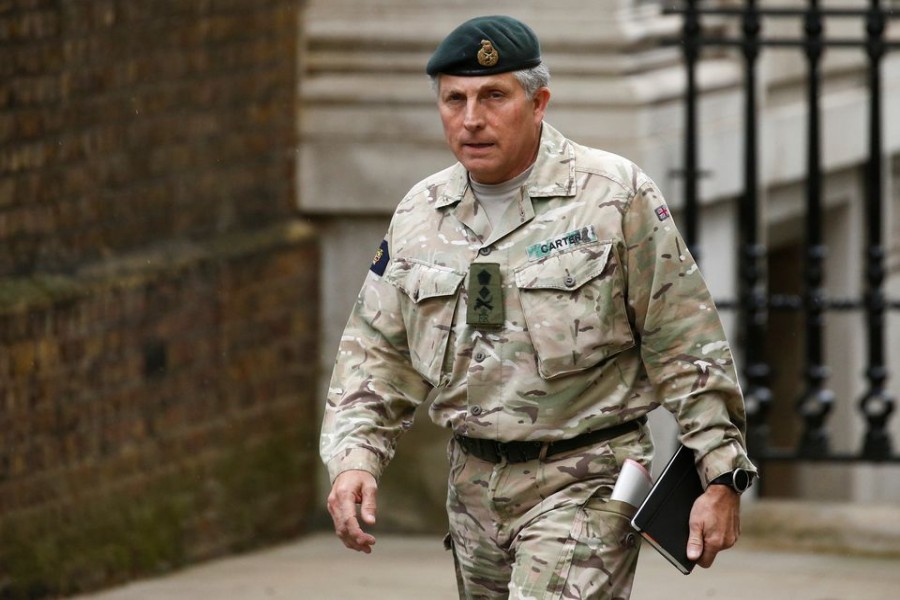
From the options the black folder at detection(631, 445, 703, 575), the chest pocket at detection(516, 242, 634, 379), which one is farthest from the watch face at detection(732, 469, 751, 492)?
the chest pocket at detection(516, 242, 634, 379)

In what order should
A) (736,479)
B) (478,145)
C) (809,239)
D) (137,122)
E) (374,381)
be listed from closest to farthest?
(736,479) < (478,145) < (374,381) < (137,122) < (809,239)

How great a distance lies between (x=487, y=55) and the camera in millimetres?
3957

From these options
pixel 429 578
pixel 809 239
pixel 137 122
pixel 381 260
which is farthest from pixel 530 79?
pixel 809 239

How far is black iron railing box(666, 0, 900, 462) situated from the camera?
7.22m

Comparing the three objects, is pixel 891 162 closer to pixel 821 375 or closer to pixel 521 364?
pixel 821 375

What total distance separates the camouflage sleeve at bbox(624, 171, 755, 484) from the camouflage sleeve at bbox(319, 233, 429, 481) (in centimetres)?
52

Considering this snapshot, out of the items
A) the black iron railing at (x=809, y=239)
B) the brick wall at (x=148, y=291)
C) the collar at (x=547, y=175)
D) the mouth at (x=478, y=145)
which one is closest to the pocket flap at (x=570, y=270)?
the collar at (x=547, y=175)

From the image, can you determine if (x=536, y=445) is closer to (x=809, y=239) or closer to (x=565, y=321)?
(x=565, y=321)

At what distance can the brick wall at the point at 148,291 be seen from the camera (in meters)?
6.22

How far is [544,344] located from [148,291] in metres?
3.08

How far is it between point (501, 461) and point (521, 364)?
22cm

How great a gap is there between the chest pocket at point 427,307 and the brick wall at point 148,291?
230 centimetres

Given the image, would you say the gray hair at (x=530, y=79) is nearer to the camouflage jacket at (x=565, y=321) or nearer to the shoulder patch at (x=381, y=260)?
the camouflage jacket at (x=565, y=321)

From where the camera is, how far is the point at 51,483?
634cm
